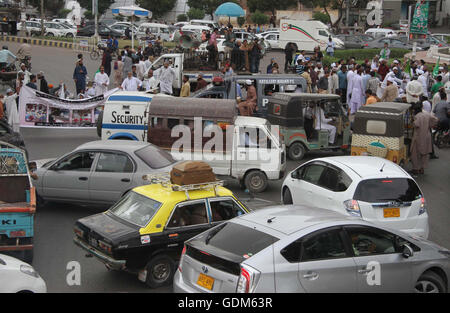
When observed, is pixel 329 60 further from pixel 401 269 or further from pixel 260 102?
pixel 401 269

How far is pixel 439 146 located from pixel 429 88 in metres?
5.68

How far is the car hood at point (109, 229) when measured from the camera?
802cm

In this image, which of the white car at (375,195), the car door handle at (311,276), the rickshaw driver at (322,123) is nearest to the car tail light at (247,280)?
the car door handle at (311,276)

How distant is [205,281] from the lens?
6379 millimetres

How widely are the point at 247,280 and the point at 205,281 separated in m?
0.63

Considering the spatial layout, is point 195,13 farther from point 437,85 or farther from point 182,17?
point 437,85

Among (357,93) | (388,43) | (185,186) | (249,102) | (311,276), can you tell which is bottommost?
(311,276)

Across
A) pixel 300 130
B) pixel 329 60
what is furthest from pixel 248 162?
pixel 329 60

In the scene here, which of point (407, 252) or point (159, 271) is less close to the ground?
point (407, 252)

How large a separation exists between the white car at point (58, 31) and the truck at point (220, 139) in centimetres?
3925

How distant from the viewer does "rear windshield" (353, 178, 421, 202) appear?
31.6 feet

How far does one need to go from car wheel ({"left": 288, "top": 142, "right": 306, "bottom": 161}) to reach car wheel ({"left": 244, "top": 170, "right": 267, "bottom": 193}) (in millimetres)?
3244

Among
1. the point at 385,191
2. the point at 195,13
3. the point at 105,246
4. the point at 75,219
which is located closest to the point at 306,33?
the point at 195,13

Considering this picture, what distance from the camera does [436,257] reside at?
739cm
